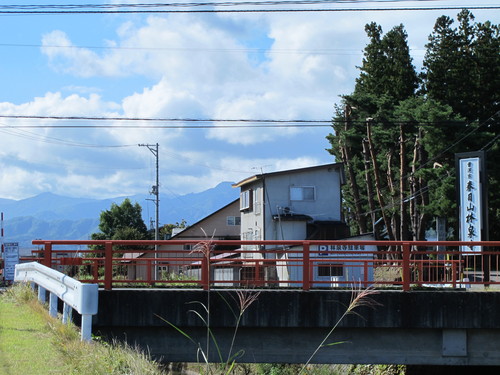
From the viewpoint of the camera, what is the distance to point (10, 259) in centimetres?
2312

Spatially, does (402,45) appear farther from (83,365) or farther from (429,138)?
(83,365)

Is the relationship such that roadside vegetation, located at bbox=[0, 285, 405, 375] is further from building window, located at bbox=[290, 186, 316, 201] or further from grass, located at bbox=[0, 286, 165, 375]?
building window, located at bbox=[290, 186, 316, 201]

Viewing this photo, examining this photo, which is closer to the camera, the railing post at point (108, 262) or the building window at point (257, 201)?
the railing post at point (108, 262)

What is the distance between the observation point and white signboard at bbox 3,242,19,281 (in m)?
23.0

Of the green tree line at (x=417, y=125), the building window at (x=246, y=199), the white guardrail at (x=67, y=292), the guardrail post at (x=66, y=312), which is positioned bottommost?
the guardrail post at (x=66, y=312)

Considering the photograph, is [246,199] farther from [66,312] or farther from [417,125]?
[66,312]

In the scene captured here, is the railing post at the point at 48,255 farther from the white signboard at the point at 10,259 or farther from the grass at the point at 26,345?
the white signboard at the point at 10,259

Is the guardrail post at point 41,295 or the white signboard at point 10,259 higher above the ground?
the white signboard at point 10,259

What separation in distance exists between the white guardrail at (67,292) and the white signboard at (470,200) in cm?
1350

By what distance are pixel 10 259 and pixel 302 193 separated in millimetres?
23905

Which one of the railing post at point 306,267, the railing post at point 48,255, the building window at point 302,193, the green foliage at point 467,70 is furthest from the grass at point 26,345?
the green foliage at point 467,70

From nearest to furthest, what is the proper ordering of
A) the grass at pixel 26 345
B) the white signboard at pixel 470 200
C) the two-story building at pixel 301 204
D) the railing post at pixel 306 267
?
the grass at pixel 26 345 → the railing post at pixel 306 267 → the white signboard at pixel 470 200 → the two-story building at pixel 301 204

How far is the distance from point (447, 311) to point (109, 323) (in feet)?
22.8

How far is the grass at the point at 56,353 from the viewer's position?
7.86 meters
